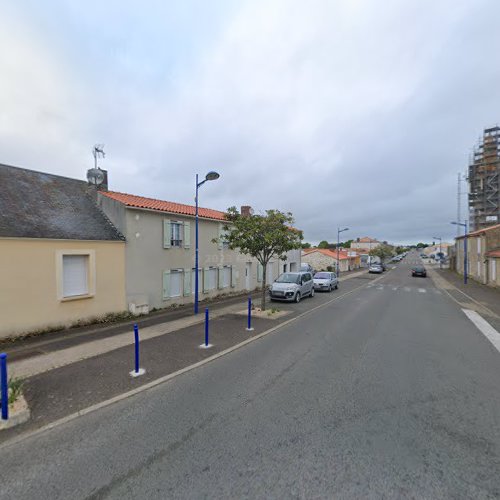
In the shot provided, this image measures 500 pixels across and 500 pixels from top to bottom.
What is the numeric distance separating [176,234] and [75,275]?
5.33 m

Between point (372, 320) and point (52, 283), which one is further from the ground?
point (52, 283)

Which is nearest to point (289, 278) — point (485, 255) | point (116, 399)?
point (116, 399)

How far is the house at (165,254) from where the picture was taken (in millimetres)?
12797

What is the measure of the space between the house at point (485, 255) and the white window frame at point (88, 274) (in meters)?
27.5

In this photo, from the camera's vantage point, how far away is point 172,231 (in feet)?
48.5

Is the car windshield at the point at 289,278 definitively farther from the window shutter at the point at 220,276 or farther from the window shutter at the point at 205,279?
the window shutter at the point at 205,279

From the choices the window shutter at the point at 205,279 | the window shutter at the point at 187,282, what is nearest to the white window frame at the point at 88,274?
the window shutter at the point at 187,282

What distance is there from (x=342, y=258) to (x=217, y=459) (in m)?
46.8

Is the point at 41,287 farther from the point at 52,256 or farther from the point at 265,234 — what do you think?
the point at 265,234

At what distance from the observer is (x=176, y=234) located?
1502cm

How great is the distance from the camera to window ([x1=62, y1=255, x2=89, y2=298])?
10.5 m

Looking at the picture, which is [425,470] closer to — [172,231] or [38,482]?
[38,482]

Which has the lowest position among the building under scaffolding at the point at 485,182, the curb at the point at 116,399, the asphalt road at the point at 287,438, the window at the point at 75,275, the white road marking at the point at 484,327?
the white road marking at the point at 484,327

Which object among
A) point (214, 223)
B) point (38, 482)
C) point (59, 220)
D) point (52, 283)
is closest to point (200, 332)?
point (52, 283)
